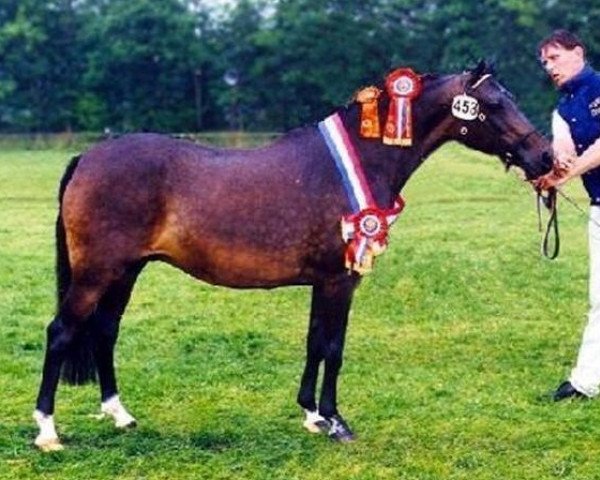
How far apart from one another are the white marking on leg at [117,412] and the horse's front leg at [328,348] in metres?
1.00

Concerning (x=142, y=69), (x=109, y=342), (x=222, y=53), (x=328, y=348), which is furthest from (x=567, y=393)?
(x=222, y=53)

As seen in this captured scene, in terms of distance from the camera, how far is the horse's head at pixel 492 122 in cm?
647

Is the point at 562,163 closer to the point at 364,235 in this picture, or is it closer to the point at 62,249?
the point at 364,235

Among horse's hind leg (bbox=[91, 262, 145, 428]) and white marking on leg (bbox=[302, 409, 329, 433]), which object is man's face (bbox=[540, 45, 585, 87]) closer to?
white marking on leg (bbox=[302, 409, 329, 433])

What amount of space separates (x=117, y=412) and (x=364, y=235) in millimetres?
1817

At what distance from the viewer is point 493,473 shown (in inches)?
233

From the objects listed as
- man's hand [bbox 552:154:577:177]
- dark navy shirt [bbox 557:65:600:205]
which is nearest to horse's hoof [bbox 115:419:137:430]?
man's hand [bbox 552:154:577:177]

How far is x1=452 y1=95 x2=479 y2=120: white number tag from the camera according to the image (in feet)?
21.2

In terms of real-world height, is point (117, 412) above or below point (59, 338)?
below

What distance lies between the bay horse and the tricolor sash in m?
0.04

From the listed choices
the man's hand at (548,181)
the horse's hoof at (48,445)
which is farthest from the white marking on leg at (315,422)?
the man's hand at (548,181)

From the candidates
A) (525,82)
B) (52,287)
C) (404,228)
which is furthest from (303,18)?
(52,287)

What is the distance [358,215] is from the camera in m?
6.33

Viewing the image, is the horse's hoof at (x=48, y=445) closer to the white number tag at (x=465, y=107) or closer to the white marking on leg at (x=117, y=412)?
the white marking on leg at (x=117, y=412)
